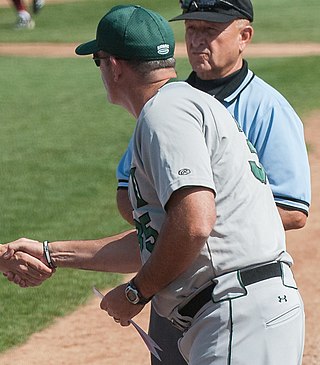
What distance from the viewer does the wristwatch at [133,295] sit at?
3422 millimetres

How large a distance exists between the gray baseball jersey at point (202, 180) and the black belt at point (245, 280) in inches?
1.1

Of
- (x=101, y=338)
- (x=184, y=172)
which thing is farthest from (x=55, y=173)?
(x=184, y=172)

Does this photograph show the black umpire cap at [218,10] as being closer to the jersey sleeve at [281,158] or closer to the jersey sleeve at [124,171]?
the jersey sleeve at [281,158]

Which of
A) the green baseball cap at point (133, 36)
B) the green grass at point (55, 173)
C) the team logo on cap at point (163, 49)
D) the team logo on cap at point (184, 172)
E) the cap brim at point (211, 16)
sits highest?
the green baseball cap at point (133, 36)

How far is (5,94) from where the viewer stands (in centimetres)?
1606

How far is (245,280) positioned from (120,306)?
0.48 metres

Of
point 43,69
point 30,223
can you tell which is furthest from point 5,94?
point 30,223

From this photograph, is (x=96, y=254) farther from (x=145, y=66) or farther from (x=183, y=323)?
(x=145, y=66)

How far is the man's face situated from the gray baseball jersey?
42.1 inches

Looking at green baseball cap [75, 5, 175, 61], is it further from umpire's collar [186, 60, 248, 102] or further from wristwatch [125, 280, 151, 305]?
wristwatch [125, 280, 151, 305]

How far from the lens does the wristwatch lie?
342cm

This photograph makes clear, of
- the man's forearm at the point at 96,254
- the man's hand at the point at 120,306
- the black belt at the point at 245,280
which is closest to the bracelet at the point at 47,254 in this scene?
the man's forearm at the point at 96,254

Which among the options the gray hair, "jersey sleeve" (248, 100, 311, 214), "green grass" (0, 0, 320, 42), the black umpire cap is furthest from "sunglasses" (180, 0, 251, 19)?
"green grass" (0, 0, 320, 42)

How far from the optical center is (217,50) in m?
4.51
